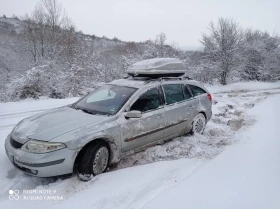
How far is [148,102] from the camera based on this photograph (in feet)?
14.9

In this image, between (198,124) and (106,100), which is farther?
(198,124)

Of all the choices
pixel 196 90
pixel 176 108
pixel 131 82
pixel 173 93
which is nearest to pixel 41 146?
pixel 131 82

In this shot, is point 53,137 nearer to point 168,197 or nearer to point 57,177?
point 57,177

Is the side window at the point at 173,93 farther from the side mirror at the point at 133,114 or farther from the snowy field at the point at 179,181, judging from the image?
the side mirror at the point at 133,114

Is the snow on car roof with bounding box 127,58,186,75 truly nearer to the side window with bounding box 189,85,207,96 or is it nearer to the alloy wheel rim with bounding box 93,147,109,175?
the side window with bounding box 189,85,207,96

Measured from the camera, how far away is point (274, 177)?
3303 millimetres

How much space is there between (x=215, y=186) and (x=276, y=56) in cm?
2603

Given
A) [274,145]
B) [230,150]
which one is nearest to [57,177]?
[230,150]

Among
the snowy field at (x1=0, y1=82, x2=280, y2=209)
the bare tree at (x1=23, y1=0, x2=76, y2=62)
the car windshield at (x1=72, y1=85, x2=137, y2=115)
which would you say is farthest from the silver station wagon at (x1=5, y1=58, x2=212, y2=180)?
the bare tree at (x1=23, y1=0, x2=76, y2=62)

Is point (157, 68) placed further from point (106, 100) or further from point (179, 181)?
point (179, 181)

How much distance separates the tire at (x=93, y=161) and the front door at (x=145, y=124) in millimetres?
428

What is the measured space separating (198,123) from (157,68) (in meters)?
1.80

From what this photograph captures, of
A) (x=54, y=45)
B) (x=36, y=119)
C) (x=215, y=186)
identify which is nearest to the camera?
(x=215, y=186)

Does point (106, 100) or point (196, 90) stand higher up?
point (196, 90)
